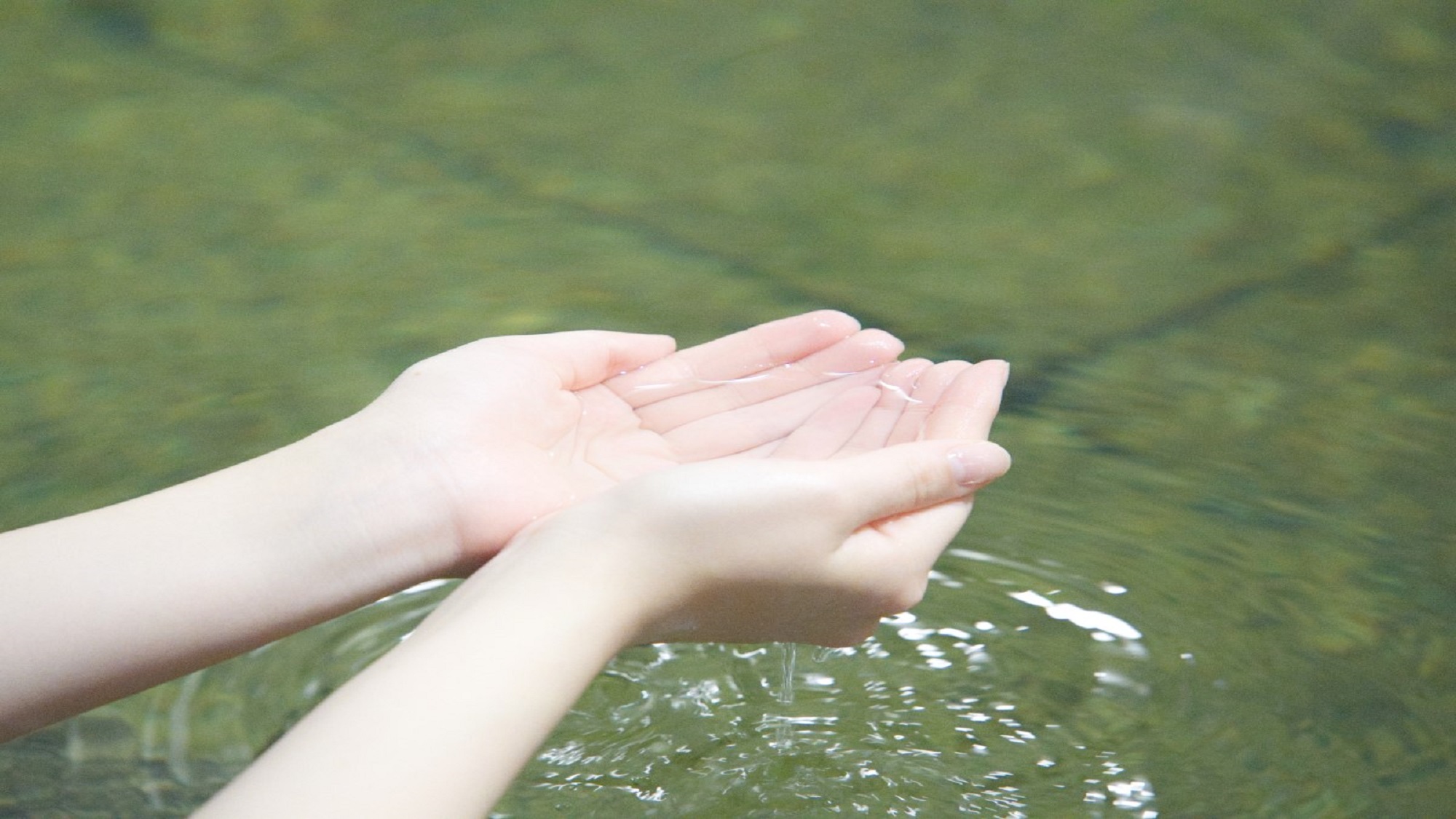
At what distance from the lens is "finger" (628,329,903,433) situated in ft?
4.18

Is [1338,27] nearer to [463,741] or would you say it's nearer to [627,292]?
[627,292]

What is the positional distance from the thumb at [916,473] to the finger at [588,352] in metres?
0.30

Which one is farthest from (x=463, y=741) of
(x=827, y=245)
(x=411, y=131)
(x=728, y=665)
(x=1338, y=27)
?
(x=1338, y=27)

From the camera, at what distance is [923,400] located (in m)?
1.23

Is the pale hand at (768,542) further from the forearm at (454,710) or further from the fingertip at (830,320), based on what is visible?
the fingertip at (830,320)

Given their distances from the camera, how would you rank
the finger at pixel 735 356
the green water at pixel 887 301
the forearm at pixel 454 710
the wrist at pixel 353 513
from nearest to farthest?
the forearm at pixel 454 710 → the wrist at pixel 353 513 → the green water at pixel 887 301 → the finger at pixel 735 356

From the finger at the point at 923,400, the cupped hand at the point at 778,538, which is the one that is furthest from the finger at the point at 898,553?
the finger at the point at 923,400

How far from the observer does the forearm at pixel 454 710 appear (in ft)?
2.49

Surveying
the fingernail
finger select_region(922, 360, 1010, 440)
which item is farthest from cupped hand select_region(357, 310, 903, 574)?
the fingernail

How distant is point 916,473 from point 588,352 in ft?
1.08

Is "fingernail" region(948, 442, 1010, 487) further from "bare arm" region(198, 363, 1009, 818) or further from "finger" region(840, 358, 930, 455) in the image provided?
"finger" region(840, 358, 930, 455)

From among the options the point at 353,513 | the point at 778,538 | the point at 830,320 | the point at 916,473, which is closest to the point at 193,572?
the point at 353,513

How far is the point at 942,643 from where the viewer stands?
4.23 feet

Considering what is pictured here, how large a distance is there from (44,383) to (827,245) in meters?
0.98
